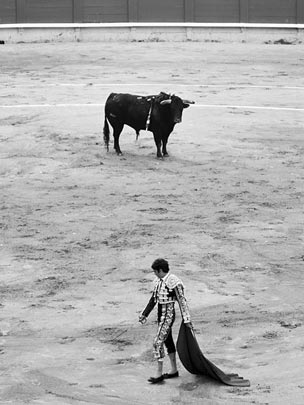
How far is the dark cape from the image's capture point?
9.58m

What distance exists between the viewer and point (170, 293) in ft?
31.9

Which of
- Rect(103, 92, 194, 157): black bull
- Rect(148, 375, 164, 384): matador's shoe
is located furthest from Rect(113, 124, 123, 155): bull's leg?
Rect(148, 375, 164, 384): matador's shoe

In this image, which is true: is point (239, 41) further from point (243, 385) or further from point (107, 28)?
point (243, 385)

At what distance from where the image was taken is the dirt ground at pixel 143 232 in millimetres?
10141

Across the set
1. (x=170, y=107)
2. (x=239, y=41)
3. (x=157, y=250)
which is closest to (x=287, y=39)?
(x=239, y=41)

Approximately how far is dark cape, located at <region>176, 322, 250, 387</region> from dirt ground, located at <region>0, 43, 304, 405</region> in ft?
0.33
